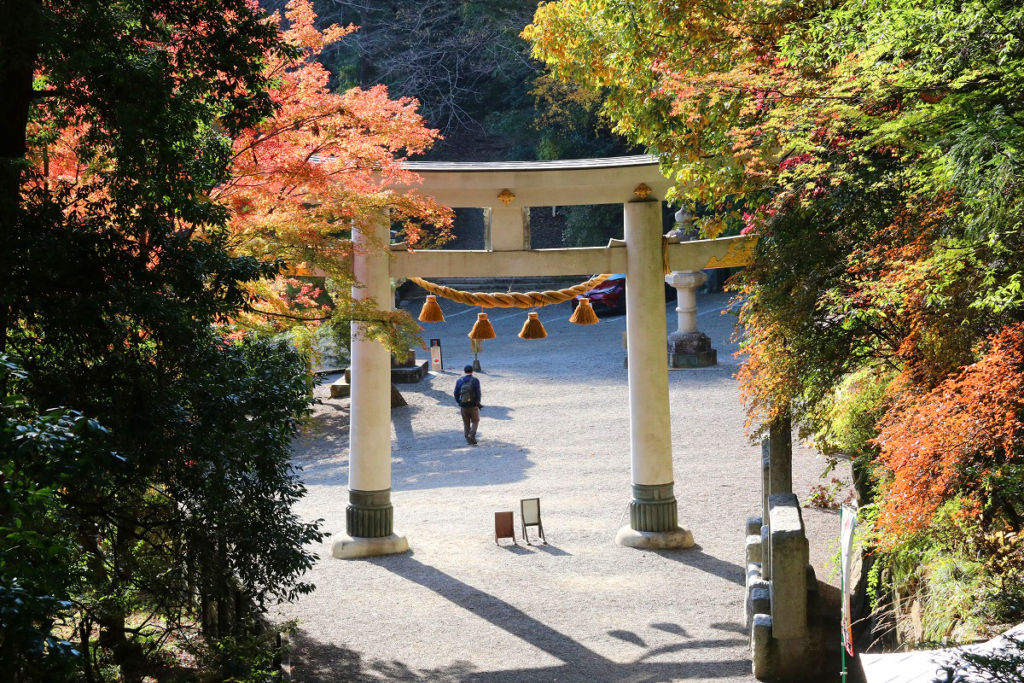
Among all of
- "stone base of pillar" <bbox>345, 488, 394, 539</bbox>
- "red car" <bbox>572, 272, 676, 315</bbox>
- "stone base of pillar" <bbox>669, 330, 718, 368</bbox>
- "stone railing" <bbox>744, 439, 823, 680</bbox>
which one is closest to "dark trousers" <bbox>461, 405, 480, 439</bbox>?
"stone base of pillar" <bbox>345, 488, 394, 539</bbox>

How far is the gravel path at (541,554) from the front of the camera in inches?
334

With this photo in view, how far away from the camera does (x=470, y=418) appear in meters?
16.9

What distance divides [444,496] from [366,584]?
3.79 meters

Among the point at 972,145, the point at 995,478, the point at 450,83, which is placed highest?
the point at 450,83

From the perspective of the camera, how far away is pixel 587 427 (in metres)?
17.8

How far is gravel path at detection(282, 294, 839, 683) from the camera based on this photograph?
8477 millimetres

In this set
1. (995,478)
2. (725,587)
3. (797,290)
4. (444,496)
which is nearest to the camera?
(995,478)

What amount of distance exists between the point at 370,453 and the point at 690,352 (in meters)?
11.4

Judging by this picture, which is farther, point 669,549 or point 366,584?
point 669,549

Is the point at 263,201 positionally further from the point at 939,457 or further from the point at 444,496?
the point at 444,496

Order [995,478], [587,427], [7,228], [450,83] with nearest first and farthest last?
[7,228]
[995,478]
[587,427]
[450,83]

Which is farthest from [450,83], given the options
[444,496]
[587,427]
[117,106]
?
[117,106]

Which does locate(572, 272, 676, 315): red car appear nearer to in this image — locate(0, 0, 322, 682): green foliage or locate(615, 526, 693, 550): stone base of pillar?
locate(615, 526, 693, 550): stone base of pillar

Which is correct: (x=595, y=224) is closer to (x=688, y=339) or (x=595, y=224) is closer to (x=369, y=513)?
(x=688, y=339)
